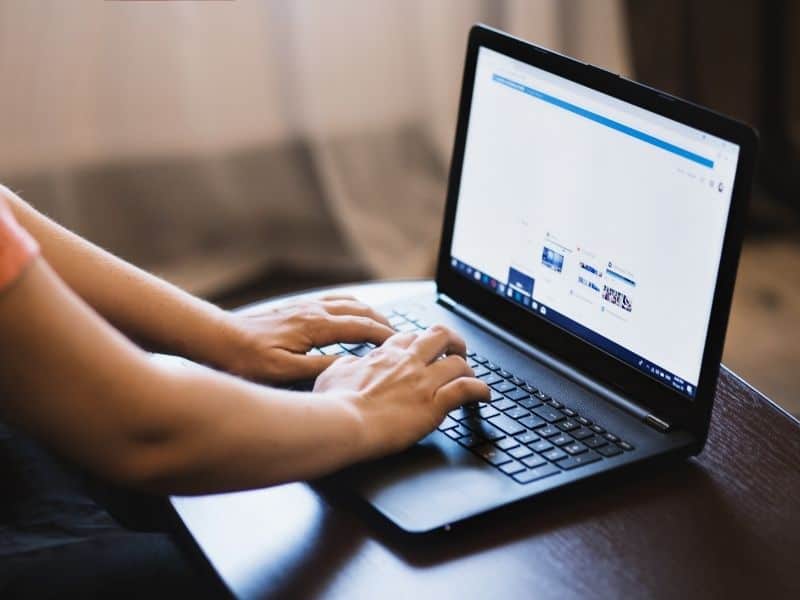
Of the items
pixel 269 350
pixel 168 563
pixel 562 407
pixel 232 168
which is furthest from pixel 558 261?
pixel 232 168

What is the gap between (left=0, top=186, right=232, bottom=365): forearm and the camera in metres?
1.11

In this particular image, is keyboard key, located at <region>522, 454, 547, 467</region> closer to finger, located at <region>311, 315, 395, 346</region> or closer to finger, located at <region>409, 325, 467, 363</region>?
finger, located at <region>409, 325, 467, 363</region>

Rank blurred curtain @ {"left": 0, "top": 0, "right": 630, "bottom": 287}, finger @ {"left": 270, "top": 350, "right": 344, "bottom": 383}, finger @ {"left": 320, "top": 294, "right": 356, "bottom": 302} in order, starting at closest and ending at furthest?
1. finger @ {"left": 270, "top": 350, "right": 344, "bottom": 383}
2. finger @ {"left": 320, "top": 294, "right": 356, "bottom": 302}
3. blurred curtain @ {"left": 0, "top": 0, "right": 630, "bottom": 287}

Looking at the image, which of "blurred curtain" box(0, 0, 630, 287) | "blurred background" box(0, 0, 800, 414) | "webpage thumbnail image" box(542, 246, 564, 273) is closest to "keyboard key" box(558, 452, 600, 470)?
"webpage thumbnail image" box(542, 246, 564, 273)

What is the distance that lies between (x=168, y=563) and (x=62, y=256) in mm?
318

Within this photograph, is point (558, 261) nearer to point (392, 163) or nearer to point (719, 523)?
point (719, 523)

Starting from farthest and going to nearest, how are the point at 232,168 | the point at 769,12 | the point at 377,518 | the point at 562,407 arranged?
the point at 769,12 < the point at 232,168 < the point at 562,407 < the point at 377,518

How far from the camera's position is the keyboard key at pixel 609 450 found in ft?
3.19

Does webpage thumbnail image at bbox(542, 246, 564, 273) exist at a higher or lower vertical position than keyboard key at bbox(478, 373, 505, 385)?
higher

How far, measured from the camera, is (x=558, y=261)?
1.13m

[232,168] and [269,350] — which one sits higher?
[269,350]

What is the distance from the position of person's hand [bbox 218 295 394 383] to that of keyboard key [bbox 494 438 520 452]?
0.64ft

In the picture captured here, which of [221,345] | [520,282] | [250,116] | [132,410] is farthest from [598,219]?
[250,116]

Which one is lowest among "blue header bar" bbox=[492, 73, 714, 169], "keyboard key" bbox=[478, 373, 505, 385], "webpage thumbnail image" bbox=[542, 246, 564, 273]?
"keyboard key" bbox=[478, 373, 505, 385]
